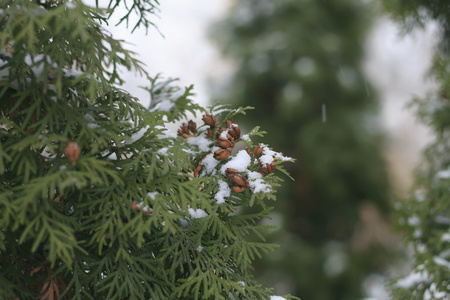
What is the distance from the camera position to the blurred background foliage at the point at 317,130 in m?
4.96

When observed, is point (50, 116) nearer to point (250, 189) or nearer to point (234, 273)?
point (250, 189)

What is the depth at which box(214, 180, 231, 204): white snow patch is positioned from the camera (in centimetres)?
103

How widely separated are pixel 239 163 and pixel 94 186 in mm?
369

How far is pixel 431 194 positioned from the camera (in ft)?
8.09

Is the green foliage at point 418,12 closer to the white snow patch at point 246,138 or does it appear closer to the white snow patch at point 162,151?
the white snow patch at point 246,138

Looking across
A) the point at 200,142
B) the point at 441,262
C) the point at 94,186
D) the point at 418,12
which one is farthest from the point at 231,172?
the point at 418,12

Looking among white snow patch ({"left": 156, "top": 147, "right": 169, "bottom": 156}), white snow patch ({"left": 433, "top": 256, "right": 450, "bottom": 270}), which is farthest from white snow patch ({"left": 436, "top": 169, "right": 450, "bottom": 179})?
white snow patch ({"left": 156, "top": 147, "right": 169, "bottom": 156})

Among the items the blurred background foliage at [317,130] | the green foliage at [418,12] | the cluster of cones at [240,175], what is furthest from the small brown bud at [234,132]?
the blurred background foliage at [317,130]

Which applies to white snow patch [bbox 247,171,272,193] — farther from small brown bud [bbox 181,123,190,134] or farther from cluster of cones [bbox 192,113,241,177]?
small brown bud [bbox 181,123,190,134]

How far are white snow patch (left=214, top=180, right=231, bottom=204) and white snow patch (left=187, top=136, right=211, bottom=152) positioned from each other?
0.14 meters

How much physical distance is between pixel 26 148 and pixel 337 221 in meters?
4.89

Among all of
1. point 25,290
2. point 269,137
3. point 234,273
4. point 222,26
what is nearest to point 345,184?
point 269,137

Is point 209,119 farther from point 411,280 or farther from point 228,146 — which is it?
point 411,280

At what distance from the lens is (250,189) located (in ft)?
3.39
